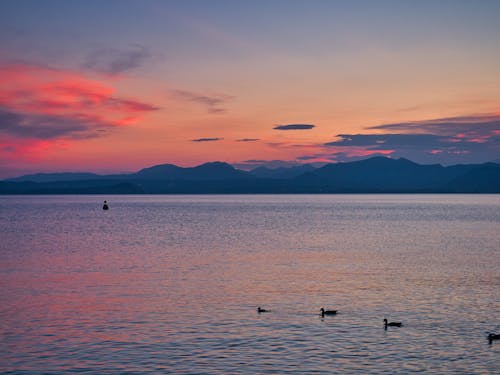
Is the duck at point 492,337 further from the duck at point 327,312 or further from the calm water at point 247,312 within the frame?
the duck at point 327,312

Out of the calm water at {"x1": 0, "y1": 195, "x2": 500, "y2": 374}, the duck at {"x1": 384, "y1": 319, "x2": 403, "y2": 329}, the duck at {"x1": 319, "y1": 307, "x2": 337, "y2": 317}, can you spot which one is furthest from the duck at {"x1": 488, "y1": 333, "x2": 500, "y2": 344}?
the duck at {"x1": 319, "y1": 307, "x2": 337, "y2": 317}

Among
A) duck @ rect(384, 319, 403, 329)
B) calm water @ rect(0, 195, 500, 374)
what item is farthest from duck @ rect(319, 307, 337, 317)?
duck @ rect(384, 319, 403, 329)

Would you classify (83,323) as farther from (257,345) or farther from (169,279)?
(169,279)

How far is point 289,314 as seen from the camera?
122 ft

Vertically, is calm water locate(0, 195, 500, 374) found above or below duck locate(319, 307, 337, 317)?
below

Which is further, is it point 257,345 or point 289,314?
point 289,314

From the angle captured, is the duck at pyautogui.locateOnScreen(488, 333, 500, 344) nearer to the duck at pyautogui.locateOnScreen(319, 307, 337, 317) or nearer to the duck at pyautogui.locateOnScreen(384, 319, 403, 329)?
the duck at pyautogui.locateOnScreen(384, 319, 403, 329)

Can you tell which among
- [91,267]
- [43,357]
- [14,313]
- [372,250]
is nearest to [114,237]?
[91,267]

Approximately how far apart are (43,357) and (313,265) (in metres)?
37.9

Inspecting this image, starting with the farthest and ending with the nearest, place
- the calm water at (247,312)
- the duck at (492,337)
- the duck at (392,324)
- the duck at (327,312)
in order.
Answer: the duck at (327,312) → the duck at (392,324) → the duck at (492,337) → the calm water at (247,312)

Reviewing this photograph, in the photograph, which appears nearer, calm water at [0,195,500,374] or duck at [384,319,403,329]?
calm water at [0,195,500,374]

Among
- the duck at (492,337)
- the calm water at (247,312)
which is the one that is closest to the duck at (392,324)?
the calm water at (247,312)

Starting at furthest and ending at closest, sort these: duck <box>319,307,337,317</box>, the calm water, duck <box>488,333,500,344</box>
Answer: duck <box>319,307,337,317</box> < duck <box>488,333,500,344</box> < the calm water

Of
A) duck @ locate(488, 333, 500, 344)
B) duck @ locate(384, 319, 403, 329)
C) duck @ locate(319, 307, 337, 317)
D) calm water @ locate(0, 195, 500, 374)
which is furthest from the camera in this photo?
duck @ locate(319, 307, 337, 317)
